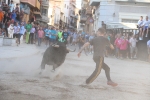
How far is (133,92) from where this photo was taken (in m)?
8.30

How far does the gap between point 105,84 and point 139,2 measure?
2738 centimetres

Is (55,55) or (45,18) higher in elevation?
(45,18)

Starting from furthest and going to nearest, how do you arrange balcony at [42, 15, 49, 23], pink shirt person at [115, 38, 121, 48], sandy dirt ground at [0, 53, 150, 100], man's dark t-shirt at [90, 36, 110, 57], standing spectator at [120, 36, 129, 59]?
1. balcony at [42, 15, 49, 23]
2. pink shirt person at [115, 38, 121, 48]
3. standing spectator at [120, 36, 129, 59]
4. man's dark t-shirt at [90, 36, 110, 57]
5. sandy dirt ground at [0, 53, 150, 100]

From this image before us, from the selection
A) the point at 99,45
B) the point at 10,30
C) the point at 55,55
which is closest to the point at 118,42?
the point at 10,30

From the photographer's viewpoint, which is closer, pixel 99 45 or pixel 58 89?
pixel 58 89

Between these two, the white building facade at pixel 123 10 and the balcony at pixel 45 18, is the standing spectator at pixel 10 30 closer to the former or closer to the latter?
the white building facade at pixel 123 10

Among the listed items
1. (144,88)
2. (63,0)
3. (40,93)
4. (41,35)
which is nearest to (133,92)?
(144,88)

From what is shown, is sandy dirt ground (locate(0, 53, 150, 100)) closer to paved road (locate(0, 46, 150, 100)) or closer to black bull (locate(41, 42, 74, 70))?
paved road (locate(0, 46, 150, 100))

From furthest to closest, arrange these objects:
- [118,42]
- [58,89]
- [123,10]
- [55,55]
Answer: [123,10] → [118,42] → [55,55] → [58,89]

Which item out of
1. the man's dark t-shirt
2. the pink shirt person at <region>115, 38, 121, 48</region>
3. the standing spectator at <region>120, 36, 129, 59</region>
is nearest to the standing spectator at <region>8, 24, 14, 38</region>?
the pink shirt person at <region>115, 38, 121, 48</region>

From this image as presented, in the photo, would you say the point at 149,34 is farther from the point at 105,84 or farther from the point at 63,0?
the point at 63,0

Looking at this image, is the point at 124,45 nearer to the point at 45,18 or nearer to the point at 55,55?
the point at 55,55

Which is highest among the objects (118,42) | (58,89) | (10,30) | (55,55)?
(10,30)

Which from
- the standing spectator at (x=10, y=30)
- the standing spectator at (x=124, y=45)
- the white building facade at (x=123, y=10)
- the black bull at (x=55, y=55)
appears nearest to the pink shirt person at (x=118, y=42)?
the standing spectator at (x=124, y=45)
